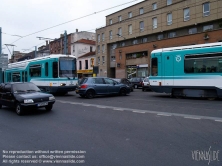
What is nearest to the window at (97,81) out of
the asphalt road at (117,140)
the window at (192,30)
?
the asphalt road at (117,140)

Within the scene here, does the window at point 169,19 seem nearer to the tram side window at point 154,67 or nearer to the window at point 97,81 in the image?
the tram side window at point 154,67

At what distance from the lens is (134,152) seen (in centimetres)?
→ 452

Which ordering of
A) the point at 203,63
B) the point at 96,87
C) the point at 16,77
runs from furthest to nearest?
the point at 16,77 < the point at 96,87 < the point at 203,63

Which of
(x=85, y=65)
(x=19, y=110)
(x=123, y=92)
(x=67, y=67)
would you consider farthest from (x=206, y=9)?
(x=85, y=65)

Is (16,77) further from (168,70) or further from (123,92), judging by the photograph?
(168,70)

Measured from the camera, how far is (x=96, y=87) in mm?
15367

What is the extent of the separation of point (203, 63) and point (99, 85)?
7390 millimetres

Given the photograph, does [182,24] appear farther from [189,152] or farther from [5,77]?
[189,152]

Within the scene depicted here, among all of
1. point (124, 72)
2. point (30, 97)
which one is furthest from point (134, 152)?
point (124, 72)

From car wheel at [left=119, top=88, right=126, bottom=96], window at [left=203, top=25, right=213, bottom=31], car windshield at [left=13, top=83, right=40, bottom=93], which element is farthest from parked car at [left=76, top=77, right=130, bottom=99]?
window at [left=203, top=25, right=213, bottom=31]

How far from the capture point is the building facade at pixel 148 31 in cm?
2891

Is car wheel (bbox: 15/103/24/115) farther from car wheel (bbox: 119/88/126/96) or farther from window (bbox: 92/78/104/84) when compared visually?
car wheel (bbox: 119/88/126/96)

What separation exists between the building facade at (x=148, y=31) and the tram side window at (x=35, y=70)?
21.9 meters

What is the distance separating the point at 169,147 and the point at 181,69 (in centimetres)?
970
